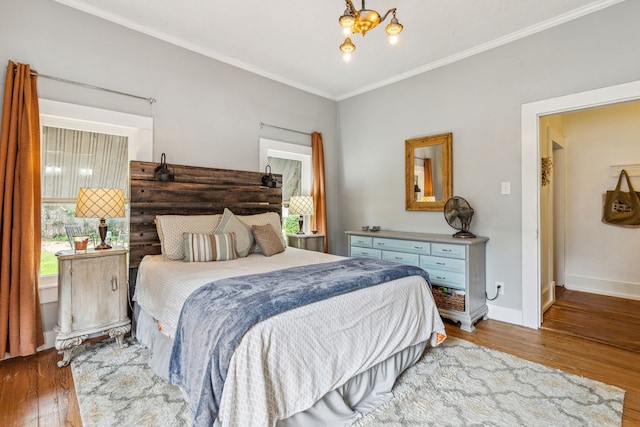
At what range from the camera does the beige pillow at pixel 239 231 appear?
2.99 metres

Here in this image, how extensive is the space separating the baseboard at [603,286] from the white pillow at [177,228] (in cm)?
485

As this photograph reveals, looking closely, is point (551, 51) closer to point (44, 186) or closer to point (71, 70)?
point (71, 70)

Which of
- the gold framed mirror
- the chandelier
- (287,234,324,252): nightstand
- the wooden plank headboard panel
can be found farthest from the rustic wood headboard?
the chandelier

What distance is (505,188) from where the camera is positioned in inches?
127

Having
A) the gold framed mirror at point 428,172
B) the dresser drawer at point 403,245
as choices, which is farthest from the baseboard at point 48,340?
the gold framed mirror at point 428,172

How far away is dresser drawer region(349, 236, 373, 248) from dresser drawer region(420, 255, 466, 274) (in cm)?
70

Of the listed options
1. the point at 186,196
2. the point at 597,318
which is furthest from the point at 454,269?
the point at 186,196

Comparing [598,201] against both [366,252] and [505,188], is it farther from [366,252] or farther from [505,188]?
[366,252]

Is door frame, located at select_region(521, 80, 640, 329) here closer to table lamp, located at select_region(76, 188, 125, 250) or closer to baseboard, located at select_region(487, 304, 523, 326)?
baseboard, located at select_region(487, 304, 523, 326)

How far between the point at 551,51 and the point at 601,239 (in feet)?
9.06

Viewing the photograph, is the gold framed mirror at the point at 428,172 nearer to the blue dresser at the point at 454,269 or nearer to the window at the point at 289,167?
the blue dresser at the point at 454,269

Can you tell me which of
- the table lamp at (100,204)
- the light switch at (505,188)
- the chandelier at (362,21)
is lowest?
the table lamp at (100,204)

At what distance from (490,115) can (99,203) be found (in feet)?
12.4

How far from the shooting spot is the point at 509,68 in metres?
3.21
